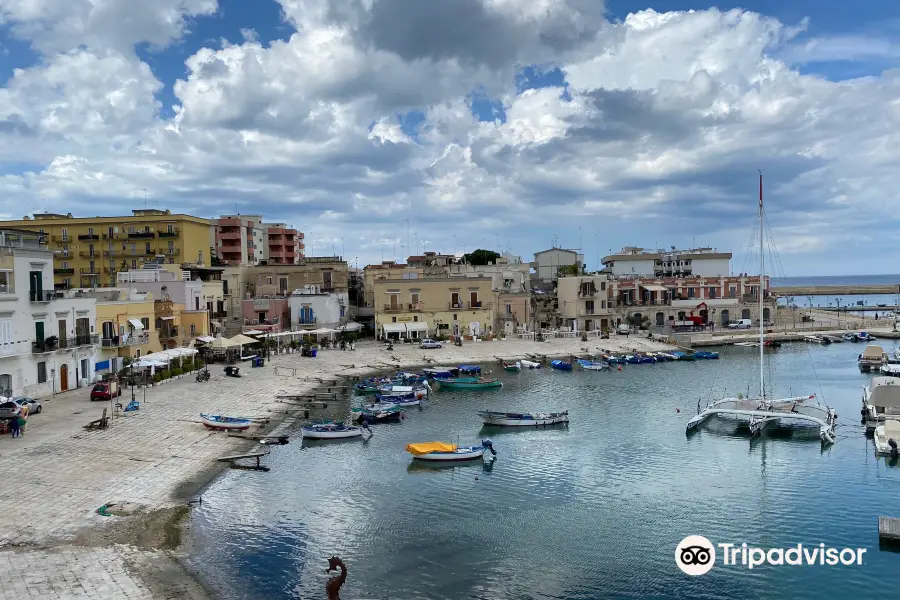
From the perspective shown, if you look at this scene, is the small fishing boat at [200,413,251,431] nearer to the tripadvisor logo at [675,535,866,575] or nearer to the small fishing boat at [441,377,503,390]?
the small fishing boat at [441,377,503,390]

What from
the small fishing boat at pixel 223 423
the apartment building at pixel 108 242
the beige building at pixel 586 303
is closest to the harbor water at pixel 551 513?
the small fishing boat at pixel 223 423

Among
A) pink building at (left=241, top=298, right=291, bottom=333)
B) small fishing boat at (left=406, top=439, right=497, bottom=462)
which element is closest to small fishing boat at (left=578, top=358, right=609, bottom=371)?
pink building at (left=241, top=298, right=291, bottom=333)

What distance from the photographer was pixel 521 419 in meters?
40.2

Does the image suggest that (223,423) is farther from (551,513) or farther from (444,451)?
(551,513)

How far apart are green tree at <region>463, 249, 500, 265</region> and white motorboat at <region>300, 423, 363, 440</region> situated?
68736 mm

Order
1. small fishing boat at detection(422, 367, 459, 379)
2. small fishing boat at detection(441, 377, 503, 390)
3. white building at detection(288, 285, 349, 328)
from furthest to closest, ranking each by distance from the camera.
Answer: white building at detection(288, 285, 349, 328)
small fishing boat at detection(422, 367, 459, 379)
small fishing boat at detection(441, 377, 503, 390)

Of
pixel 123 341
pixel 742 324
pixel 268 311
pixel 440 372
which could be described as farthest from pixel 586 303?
pixel 123 341

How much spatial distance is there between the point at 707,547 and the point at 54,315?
3525cm

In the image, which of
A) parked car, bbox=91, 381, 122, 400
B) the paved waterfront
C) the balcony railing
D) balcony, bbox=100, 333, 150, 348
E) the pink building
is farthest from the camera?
the pink building

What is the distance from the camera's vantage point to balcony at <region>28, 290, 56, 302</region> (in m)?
38.4

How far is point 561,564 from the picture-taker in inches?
847

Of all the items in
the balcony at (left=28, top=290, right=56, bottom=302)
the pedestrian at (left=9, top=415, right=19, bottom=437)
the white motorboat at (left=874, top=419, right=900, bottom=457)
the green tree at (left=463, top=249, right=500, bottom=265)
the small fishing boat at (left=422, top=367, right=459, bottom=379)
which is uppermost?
the green tree at (left=463, top=249, right=500, bottom=265)

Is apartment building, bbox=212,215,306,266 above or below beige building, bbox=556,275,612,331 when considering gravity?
above

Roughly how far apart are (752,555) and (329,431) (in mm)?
21092
